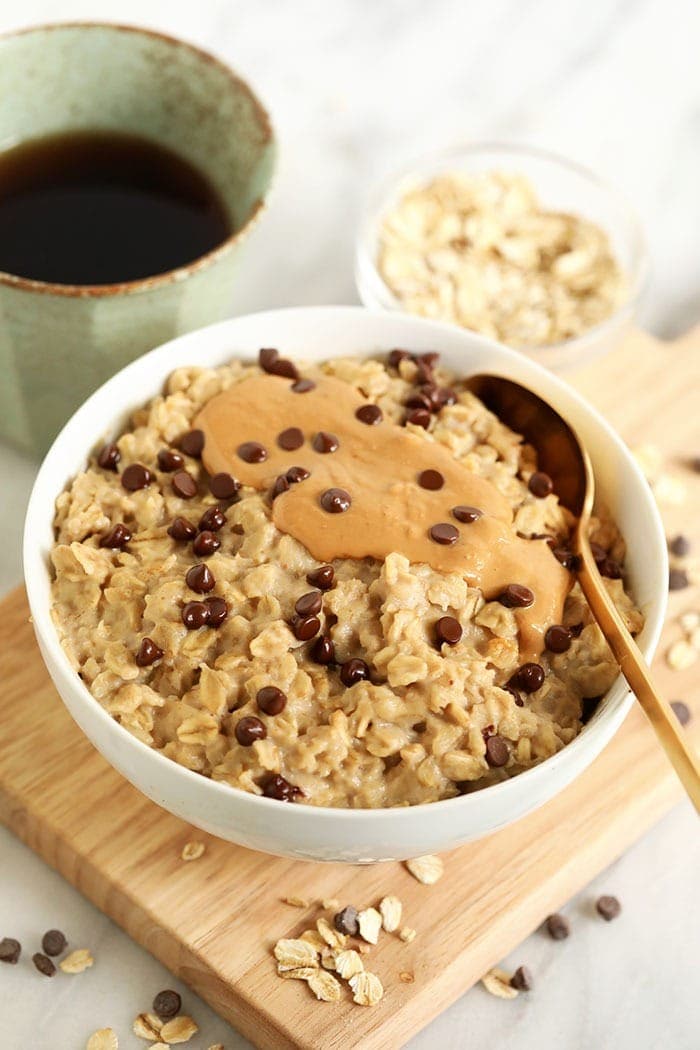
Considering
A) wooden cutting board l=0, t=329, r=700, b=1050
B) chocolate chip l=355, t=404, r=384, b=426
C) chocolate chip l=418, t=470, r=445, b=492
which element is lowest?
wooden cutting board l=0, t=329, r=700, b=1050

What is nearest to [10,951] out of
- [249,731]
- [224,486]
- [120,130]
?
[249,731]

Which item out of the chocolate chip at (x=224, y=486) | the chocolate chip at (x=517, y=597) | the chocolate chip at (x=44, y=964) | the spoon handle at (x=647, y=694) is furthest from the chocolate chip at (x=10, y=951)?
the spoon handle at (x=647, y=694)

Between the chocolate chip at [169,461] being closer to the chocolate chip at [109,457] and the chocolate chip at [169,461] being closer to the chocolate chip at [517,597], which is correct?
the chocolate chip at [109,457]

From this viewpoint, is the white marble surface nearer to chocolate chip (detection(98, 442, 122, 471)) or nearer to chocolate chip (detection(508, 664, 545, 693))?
chocolate chip (detection(98, 442, 122, 471))

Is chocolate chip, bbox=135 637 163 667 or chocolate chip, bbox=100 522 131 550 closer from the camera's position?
chocolate chip, bbox=135 637 163 667

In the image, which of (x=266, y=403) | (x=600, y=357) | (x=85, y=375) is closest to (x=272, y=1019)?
(x=266, y=403)

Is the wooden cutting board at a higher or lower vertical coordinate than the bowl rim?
lower

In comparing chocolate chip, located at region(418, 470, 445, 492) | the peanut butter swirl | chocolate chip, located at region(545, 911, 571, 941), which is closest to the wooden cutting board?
chocolate chip, located at region(545, 911, 571, 941)

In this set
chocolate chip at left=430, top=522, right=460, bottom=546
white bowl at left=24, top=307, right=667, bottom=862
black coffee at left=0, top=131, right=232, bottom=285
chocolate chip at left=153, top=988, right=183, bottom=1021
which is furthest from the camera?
black coffee at left=0, top=131, right=232, bottom=285
